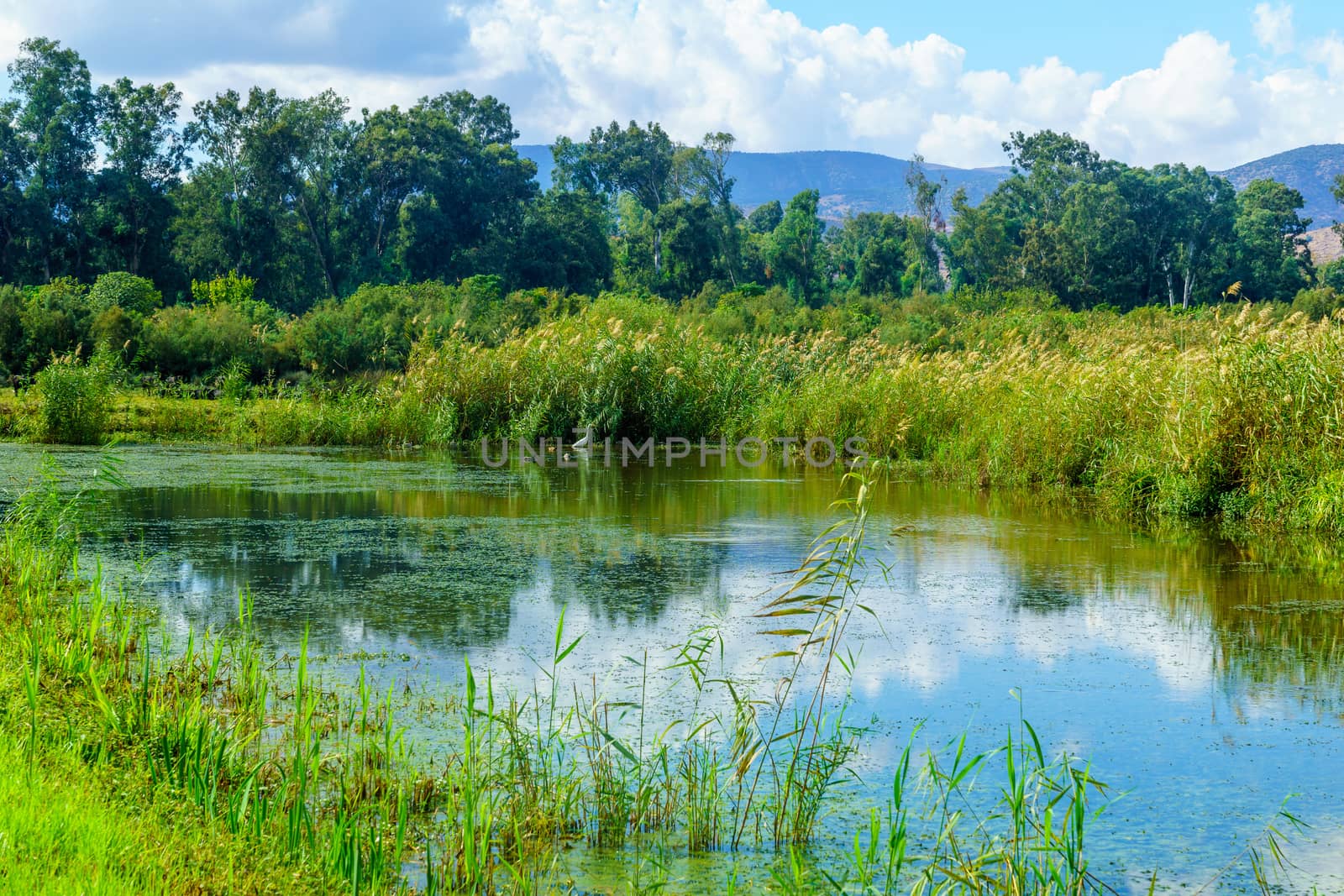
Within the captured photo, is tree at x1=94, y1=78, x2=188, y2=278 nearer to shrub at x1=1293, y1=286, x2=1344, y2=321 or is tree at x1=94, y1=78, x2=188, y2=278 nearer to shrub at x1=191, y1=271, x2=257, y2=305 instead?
shrub at x1=191, y1=271, x2=257, y2=305

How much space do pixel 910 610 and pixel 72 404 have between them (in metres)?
13.4

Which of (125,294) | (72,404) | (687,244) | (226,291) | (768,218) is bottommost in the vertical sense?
(72,404)

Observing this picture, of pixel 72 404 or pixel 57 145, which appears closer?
pixel 72 404

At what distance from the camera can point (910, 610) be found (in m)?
6.84

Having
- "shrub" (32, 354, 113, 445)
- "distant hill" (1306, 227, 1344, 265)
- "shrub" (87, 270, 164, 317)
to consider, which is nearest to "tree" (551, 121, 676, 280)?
"shrub" (87, 270, 164, 317)

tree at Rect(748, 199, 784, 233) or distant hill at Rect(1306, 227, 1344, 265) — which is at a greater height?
distant hill at Rect(1306, 227, 1344, 265)

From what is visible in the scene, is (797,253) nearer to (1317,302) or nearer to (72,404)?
(1317,302)

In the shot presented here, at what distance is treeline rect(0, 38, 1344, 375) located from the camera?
134 ft

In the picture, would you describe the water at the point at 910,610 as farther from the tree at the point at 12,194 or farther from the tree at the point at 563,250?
the tree at the point at 563,250

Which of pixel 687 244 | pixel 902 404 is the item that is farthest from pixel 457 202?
pixel 902 404

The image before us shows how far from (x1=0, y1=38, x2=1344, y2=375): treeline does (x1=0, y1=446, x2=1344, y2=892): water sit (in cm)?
1591

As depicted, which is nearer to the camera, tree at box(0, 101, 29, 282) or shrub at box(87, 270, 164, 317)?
shrub at box(87, 270, 164, 317)

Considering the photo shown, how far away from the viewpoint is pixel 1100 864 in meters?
3.48

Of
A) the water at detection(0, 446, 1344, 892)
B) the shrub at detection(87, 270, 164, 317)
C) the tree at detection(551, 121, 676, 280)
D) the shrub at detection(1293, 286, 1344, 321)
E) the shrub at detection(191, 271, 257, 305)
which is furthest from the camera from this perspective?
the tree at detection(551, 121, 676, 280)
